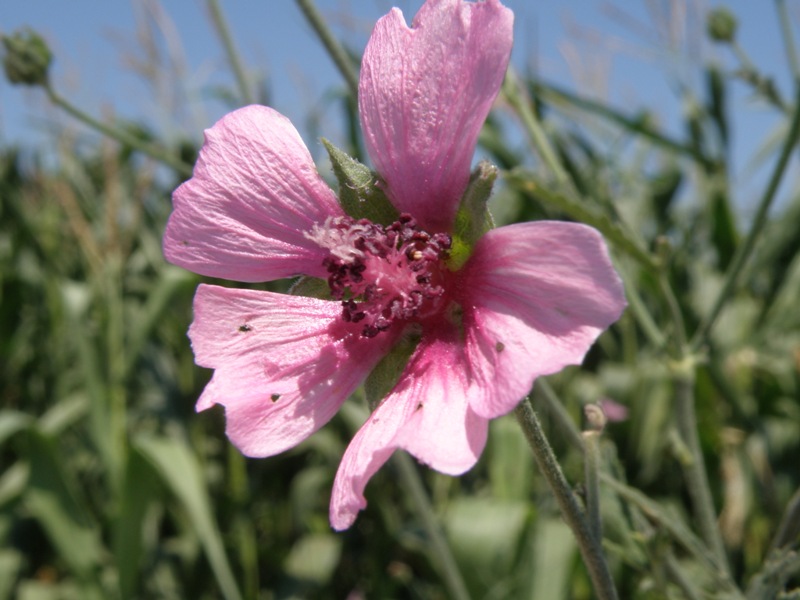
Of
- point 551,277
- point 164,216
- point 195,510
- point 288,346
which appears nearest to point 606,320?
point 551,277

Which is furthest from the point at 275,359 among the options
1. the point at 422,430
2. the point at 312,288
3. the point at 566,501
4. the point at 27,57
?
the point at 27,57

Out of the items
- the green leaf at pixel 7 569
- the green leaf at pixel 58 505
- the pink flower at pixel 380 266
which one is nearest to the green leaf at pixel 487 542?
the green leaf at pixel 58 505

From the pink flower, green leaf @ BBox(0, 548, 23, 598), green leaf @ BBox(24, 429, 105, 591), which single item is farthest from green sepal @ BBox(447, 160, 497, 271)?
green leaf @ BBox(0, 548, 23, 598)

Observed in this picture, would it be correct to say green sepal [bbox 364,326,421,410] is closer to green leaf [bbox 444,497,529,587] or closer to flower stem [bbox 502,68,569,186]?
flower stem [bbox 502,68,569,186]

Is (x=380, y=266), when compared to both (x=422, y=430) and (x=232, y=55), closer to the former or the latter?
(x=422, y=430)

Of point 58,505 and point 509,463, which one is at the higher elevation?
point 58,505

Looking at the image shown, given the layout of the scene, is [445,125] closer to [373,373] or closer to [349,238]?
[349,238]
